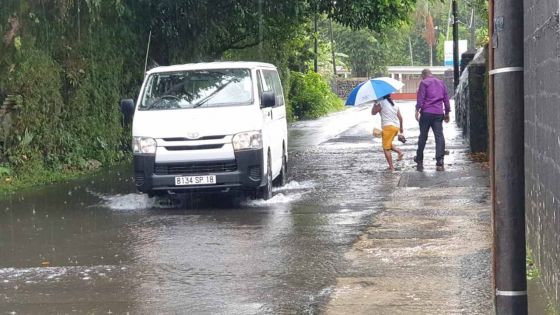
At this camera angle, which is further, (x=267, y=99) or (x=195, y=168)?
(x=267, y=99)

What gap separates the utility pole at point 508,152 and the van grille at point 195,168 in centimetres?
818

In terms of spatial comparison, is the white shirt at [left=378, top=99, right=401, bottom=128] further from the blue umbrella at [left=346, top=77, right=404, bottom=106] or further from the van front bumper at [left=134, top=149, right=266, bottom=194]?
the van front bumper at [left=134, top=149, right=266, bottom=194]

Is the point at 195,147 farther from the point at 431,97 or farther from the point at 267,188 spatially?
the point at 431,97

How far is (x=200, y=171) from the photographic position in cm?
1205

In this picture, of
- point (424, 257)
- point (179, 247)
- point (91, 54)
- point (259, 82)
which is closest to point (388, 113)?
point (259, 82)

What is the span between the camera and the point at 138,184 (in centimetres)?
1216

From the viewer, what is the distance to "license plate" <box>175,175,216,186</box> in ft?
39.4

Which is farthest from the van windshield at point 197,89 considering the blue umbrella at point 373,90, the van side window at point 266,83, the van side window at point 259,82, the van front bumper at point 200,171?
the blue umbrella at point 373,90

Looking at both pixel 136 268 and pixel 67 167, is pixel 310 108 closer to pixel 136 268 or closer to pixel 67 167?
pixel 67 167

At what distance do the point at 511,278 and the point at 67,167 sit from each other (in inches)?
556

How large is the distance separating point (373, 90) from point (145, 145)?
5414 millimetres

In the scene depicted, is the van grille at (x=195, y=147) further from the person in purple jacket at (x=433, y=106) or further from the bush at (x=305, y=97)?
the bush at (x=305, y=97)

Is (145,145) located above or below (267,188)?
above

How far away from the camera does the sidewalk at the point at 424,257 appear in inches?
276
